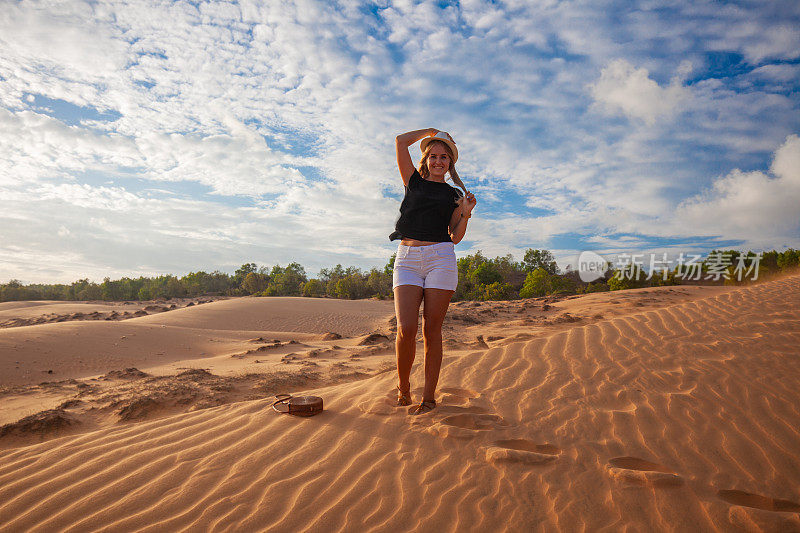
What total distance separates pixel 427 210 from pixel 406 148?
61cm

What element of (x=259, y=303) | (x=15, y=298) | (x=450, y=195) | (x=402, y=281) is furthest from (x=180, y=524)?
(x=15, y=298)

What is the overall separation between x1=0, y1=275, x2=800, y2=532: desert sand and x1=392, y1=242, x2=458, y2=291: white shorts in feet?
3.46

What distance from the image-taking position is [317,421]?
3213 millimetres

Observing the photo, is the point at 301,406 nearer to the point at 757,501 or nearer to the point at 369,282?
the point at 757,501

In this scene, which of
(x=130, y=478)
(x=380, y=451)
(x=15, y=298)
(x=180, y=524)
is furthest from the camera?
(x=15, y=298)

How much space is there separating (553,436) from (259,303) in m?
18.2

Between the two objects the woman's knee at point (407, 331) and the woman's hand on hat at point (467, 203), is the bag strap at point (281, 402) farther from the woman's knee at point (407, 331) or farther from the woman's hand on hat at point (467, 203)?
the woman's hand on hat at point (467, 203)

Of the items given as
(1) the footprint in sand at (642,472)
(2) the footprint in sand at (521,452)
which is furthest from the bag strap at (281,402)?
(1) the footprint in sand at (642,472)

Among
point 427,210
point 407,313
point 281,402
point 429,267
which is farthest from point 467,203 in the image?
point 281,402

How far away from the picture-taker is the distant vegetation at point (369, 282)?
1189 inches

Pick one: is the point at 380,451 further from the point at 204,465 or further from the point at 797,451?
the point at 797,451

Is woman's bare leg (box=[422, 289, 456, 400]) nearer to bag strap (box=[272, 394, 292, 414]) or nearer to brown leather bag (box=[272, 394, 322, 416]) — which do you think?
brown leather bag (box=[272, 394, 322, 416])

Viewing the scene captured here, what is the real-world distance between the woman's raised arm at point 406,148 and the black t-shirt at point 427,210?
0.10m

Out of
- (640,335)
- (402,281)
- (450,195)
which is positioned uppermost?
(450,195)
